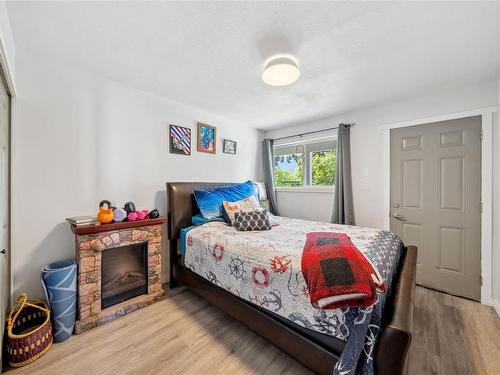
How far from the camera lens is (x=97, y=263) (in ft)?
5.90

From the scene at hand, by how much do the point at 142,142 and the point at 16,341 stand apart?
193cm

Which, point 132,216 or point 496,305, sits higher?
point 132,216

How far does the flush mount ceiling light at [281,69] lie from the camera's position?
165 cm

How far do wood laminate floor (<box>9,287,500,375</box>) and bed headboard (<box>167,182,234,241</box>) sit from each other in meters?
0.86

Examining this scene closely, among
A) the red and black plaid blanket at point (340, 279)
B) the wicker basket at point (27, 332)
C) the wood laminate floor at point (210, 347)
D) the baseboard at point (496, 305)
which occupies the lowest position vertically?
the wood laminate floor at point (210, 347)

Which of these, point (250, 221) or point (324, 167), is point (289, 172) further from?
point (250, 221)

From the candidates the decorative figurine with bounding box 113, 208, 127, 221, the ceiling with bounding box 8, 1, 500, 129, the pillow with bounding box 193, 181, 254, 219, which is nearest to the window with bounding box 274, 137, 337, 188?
the ceiling with bounding box 8, 1, 500, 129

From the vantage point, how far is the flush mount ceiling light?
5.40 ft

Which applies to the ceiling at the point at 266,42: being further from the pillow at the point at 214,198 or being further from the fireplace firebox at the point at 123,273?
the fireplace firebox at the point at 123,273

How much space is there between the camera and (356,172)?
9.91 feet

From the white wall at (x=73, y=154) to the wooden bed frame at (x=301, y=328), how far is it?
50 centimetres

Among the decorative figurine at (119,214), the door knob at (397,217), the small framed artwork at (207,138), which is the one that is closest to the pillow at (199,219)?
the decorative figurine at (119,214)

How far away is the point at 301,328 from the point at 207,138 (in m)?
2.64

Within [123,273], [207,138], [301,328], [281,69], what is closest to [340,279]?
[301,328]
